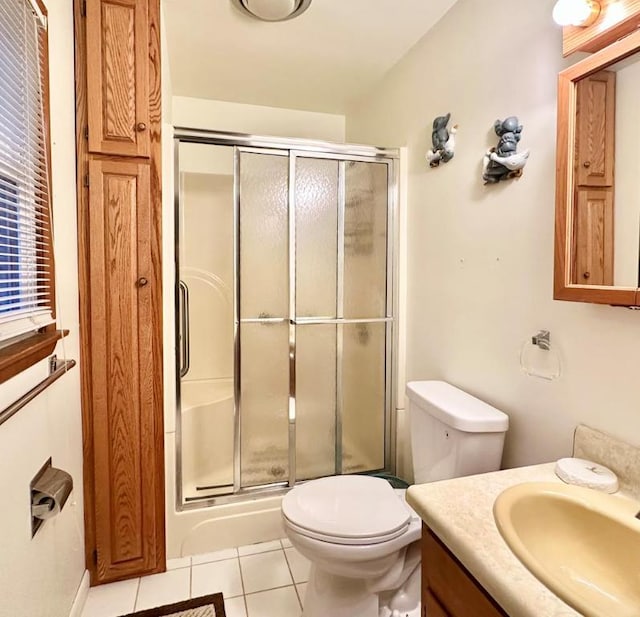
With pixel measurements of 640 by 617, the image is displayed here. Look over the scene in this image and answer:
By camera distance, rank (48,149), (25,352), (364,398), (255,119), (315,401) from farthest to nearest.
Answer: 1. (255,119)
2. (364,398)
3. (315,401)
4. (48,149)
5. (25,352)

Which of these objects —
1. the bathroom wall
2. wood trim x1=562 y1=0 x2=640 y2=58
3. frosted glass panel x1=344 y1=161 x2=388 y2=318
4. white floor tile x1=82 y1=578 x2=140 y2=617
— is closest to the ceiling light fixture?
the bathroom wall

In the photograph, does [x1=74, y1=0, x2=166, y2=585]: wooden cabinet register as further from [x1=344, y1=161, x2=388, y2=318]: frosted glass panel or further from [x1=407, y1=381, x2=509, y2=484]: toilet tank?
[x1=407, y1=381, x2=509, y2=484]: toilet tank

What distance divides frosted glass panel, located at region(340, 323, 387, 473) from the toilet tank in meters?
0.63

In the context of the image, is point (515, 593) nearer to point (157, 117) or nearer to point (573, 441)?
point (573, 441)

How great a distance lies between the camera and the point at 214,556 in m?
1.87

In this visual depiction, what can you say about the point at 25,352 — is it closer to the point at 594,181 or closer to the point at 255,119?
the point at 594,181

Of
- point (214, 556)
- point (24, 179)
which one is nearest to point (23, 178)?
→ point (24, 179)

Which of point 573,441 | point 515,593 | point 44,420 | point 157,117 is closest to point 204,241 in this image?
point 157,117

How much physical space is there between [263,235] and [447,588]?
5.15 ft

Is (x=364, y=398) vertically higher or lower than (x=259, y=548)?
higher

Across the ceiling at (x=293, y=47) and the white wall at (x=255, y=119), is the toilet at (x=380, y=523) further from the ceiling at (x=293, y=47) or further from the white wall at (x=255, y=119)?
the white wall at (x=255, y=119)

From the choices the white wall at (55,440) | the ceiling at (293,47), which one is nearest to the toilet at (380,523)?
the white wall at (55,440)

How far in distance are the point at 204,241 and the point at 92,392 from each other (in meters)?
1.38

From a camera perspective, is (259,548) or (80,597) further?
(259,548)
